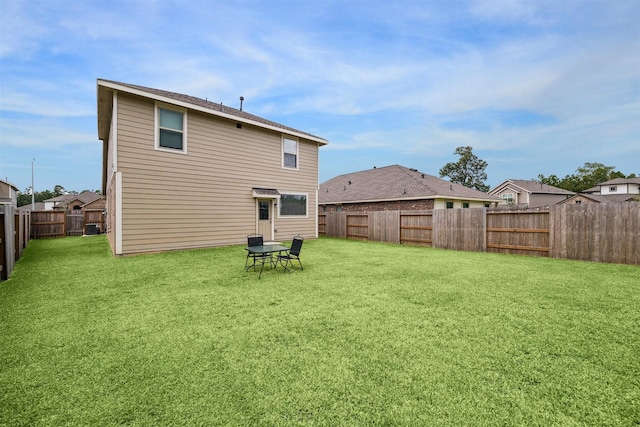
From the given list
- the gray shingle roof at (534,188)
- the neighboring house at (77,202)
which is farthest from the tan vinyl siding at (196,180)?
the gray shingle roof at (534,188)

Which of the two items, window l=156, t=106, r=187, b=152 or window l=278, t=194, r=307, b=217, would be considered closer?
window l=156, t=106, r=187, b=152

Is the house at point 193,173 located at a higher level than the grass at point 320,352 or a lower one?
higher

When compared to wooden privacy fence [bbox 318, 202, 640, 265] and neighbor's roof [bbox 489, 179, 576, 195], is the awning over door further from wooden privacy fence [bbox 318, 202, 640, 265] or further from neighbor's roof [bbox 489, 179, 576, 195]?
neighbor's roof [bbox 489, 179, 576, 195]

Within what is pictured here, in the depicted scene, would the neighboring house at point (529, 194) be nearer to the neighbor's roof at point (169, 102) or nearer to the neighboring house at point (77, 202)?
the neighbor's roof at point (169, 102)

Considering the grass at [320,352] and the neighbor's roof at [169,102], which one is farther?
the neighbor's roof at [169,102]

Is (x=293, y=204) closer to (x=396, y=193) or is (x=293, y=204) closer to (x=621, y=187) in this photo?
(x=396, y=193)

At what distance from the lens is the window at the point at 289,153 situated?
13.3m

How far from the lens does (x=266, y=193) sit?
1204cm

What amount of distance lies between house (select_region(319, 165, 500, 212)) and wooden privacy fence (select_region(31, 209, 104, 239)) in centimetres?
1715

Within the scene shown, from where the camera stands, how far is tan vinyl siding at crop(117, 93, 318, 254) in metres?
8.98

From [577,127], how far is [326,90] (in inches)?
937

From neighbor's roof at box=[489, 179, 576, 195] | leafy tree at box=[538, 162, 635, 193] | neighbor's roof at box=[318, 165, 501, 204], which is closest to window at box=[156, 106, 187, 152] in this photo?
neighbor's roof at box=[318, 165, 501, 204]

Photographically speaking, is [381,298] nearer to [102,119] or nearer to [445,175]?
[102,119]

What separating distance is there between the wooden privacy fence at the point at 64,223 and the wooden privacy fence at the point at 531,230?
19.1 meters
